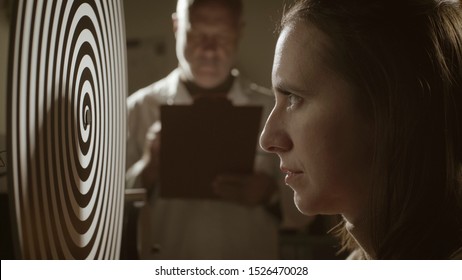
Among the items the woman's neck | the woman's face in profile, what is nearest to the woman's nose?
the woman's face in profile

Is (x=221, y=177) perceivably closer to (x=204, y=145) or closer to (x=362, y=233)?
(x=204, y=145)

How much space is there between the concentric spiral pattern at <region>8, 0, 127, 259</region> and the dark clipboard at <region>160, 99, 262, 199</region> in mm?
91

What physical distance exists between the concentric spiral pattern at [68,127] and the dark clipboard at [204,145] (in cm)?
9

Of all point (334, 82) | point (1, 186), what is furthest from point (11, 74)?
point (334, 82)

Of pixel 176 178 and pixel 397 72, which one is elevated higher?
pixel 397 72

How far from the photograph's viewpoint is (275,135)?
0.61 metres

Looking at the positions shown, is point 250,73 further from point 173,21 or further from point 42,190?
point 42,190

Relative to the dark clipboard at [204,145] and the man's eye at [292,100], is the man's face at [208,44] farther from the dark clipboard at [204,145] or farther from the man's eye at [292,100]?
the man's eye at [292,100]

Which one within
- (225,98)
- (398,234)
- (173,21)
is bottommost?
(398,234)

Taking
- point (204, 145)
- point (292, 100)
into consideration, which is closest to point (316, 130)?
point (292, 100)

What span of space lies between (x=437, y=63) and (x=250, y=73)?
282mm

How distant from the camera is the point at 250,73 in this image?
2.57ft

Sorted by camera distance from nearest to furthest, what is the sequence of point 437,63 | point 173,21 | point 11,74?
point 11,74, point 437,63, point 173,21

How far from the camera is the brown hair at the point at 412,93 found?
1.89 feet
